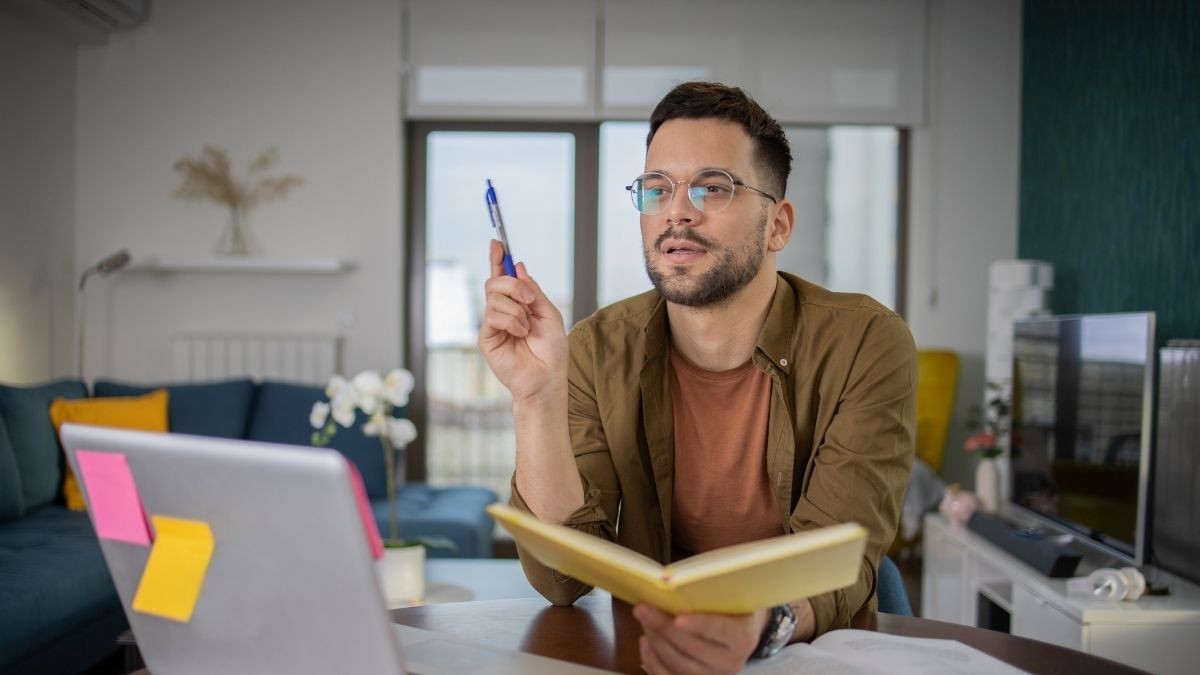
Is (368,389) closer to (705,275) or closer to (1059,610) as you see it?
(705,275)

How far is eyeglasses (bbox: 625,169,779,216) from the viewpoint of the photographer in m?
1.42

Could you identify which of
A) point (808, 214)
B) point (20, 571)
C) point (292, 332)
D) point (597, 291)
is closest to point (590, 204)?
point (597, 291)

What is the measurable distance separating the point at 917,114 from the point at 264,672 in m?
4.59

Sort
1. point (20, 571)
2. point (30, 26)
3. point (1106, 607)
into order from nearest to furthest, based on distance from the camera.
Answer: point (1106, 607)
point (20, 571)
point (30, 26)

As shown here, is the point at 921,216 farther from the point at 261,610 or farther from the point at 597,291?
the point at 261,610

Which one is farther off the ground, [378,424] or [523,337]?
[523,337]

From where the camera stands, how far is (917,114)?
470 centimetres

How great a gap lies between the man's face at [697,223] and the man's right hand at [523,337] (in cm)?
33

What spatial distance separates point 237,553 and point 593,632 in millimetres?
446

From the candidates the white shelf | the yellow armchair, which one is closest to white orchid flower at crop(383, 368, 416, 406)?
the white shelf

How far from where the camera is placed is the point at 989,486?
339 centimetres

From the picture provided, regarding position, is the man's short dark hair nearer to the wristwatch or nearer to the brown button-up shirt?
the brown button-up shirt

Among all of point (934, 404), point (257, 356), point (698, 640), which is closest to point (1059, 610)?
point (698, 640)

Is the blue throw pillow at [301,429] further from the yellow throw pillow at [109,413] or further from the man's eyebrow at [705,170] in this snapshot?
the man's eyebrow at [705,170]
